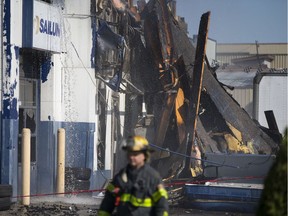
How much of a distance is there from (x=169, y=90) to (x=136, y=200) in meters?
11.4

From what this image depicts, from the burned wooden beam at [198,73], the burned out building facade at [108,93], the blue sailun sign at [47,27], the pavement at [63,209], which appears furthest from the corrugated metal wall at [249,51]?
the pavement at [63,209]

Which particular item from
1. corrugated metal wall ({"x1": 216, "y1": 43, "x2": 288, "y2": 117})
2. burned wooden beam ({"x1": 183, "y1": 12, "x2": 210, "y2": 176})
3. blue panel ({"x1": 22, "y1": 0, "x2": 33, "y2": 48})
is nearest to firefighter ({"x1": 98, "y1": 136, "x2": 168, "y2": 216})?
blue panel ({"x1": 22, "y1": 0, "x2": 33, "y2": 48})

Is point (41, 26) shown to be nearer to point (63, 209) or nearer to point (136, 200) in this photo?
point (63, 209)

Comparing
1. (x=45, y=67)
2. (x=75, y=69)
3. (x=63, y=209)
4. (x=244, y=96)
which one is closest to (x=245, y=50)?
(x=244, y=96)

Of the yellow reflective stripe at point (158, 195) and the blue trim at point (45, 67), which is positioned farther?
the blue trim at point (45, 67)

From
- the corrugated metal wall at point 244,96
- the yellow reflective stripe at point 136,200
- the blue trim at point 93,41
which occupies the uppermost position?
the blue trim at point 93,41

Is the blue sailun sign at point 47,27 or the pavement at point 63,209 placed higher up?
the blue sailun sign at point 47,27

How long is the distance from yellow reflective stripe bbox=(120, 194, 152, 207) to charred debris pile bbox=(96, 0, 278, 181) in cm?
975

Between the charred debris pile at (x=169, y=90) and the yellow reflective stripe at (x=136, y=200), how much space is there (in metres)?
9.75

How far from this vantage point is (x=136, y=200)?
7.84 metres

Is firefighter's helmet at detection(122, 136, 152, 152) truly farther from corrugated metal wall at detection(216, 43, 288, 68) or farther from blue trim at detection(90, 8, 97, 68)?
corrugated metal wall at detection(216, 43, 288, 68)

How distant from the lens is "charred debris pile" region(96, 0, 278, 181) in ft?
60.4

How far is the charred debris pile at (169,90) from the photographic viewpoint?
18406 mm

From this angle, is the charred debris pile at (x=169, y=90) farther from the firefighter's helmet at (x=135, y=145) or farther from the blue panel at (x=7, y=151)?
the firefighter's helmet at (x=135, y=145)
